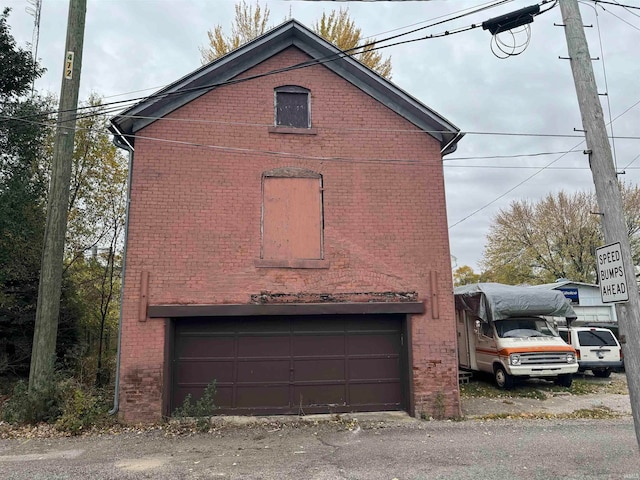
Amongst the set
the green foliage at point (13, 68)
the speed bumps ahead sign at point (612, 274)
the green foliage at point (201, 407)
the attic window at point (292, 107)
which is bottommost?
the green foliage at point (201, 407)

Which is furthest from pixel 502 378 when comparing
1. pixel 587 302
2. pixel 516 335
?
pixel 587 302

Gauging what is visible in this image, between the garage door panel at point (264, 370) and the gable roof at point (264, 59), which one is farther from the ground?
the gable roof at point (264, 59)

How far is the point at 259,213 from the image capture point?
960 cm

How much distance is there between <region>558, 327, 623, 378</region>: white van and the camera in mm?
14359

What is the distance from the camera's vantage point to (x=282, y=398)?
370 inches

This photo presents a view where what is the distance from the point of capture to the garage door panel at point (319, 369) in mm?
9516

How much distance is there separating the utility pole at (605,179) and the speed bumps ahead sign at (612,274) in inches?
2.1

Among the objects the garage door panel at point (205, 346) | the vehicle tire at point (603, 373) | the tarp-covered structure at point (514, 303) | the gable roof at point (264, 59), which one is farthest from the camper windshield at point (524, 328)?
the garage door panel at point (205, 346)

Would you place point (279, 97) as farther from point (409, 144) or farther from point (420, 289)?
point (420, 289)

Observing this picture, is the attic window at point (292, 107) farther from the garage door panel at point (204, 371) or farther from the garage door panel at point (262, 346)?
the garage door panel at point (204, 371)

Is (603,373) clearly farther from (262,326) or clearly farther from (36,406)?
(36,406)

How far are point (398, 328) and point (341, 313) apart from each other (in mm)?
1382

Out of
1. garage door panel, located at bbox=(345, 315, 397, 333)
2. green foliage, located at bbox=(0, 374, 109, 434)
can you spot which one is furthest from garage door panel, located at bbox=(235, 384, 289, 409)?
green foliage, located at bbox=(0, 374, 109, 434)

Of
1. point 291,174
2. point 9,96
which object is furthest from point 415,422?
point 9,96
